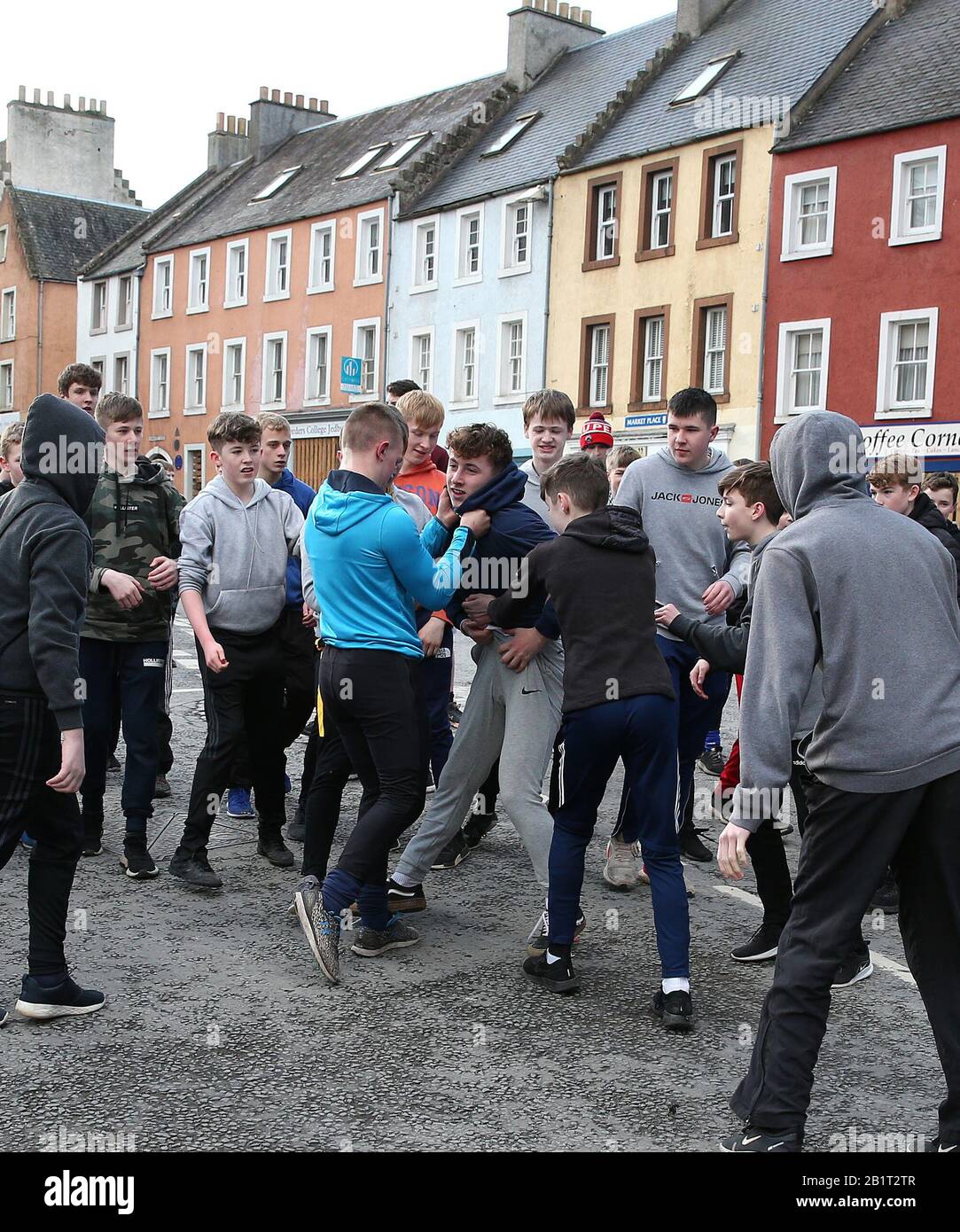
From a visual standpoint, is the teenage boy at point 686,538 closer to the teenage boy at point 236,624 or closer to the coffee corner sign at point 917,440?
the teenage boy at point 236,624

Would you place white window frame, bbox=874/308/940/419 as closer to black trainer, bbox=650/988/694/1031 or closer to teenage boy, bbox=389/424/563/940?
teenage boy, bbox=389/424/563/940

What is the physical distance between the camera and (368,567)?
5.32m

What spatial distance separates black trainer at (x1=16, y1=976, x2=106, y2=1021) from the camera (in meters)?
4.63

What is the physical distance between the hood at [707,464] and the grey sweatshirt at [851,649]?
3053mm

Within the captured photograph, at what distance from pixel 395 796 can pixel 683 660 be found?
6.24ft

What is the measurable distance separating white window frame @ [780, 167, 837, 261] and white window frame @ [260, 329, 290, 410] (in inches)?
745

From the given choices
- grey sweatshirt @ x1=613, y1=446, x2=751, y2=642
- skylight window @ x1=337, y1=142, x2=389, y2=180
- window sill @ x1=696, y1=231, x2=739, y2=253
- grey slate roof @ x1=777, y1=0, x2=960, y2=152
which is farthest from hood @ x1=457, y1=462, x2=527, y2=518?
skylight window @ x1=337, y1=142, x2=389, y2=180

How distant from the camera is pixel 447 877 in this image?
6.74 meters

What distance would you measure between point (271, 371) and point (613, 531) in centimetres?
4006

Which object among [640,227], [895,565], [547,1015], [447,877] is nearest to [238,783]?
[447,877]

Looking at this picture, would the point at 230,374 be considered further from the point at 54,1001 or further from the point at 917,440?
the point at 54,1001

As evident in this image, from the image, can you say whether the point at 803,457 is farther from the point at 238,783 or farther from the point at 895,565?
the point at 238,783

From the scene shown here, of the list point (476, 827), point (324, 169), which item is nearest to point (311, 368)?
point (324, 169)
